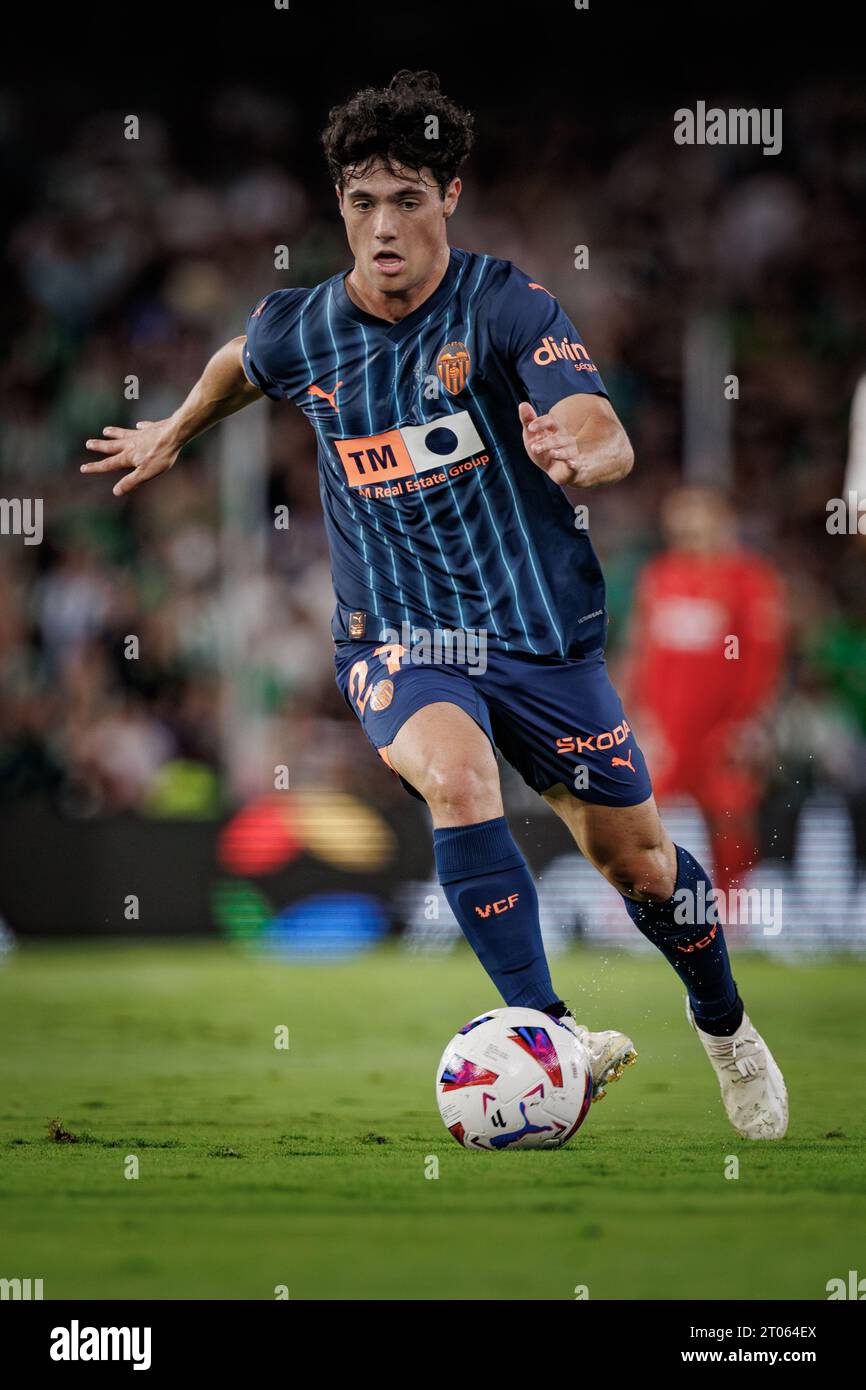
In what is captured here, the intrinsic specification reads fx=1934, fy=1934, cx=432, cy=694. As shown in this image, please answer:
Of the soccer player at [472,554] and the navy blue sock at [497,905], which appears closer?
the navy blue sock at [497,905]

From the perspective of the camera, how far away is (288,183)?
605 inches

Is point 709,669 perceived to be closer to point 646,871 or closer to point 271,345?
point 646,871

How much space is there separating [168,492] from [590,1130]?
9.60 meters

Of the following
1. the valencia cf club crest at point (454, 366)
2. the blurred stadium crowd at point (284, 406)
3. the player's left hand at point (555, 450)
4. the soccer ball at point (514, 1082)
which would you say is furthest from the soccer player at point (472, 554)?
the blurred stadium crowd at point (284, 406)

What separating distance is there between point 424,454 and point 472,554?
11.4 inches

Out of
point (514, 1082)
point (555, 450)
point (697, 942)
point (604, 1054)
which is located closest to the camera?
point (555, 450)

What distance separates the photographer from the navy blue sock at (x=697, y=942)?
17.1ft

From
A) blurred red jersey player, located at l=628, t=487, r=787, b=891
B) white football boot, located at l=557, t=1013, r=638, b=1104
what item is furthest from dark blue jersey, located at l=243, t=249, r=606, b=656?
blurred red jersey player, located at l=628, t=487, r=787, b=891

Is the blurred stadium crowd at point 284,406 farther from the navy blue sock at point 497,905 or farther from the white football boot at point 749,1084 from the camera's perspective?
the navy blue sock at point 497,905

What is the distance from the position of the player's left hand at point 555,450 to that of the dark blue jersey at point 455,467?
0.54m

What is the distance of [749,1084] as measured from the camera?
5168 mm

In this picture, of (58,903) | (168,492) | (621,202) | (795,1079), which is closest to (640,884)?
(795,1079)

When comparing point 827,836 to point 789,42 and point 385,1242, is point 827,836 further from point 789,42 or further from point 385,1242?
point 385,1242

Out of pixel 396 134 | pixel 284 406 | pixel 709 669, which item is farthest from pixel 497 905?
pixel 284 406
